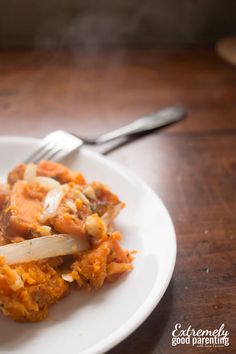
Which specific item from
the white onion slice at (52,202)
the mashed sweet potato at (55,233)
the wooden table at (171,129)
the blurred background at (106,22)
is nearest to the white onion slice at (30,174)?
the mashed sweet potato at (55,233)

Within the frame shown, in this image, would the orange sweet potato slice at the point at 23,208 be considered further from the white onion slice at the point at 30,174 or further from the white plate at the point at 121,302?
the white plate at the point at 121,302

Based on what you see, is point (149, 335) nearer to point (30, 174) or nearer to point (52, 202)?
point (52, 202)

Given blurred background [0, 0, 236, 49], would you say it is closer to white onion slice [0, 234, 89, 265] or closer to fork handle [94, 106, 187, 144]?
fork handle [94, 106, 187, 144]

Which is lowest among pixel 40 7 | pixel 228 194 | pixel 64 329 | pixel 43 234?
pixel 228 194

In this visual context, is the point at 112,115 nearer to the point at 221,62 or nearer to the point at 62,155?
the point at 62,155

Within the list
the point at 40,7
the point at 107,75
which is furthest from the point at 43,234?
the point at 40,7

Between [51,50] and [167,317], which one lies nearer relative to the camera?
[167,317]

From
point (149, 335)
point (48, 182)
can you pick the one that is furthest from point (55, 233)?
point (149, 335)

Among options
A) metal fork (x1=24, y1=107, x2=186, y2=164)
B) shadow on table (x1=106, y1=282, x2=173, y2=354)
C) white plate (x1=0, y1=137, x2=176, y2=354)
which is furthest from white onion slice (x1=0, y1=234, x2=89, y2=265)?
metal fork (x1=24, y1=107, x2=186, y2=164)
